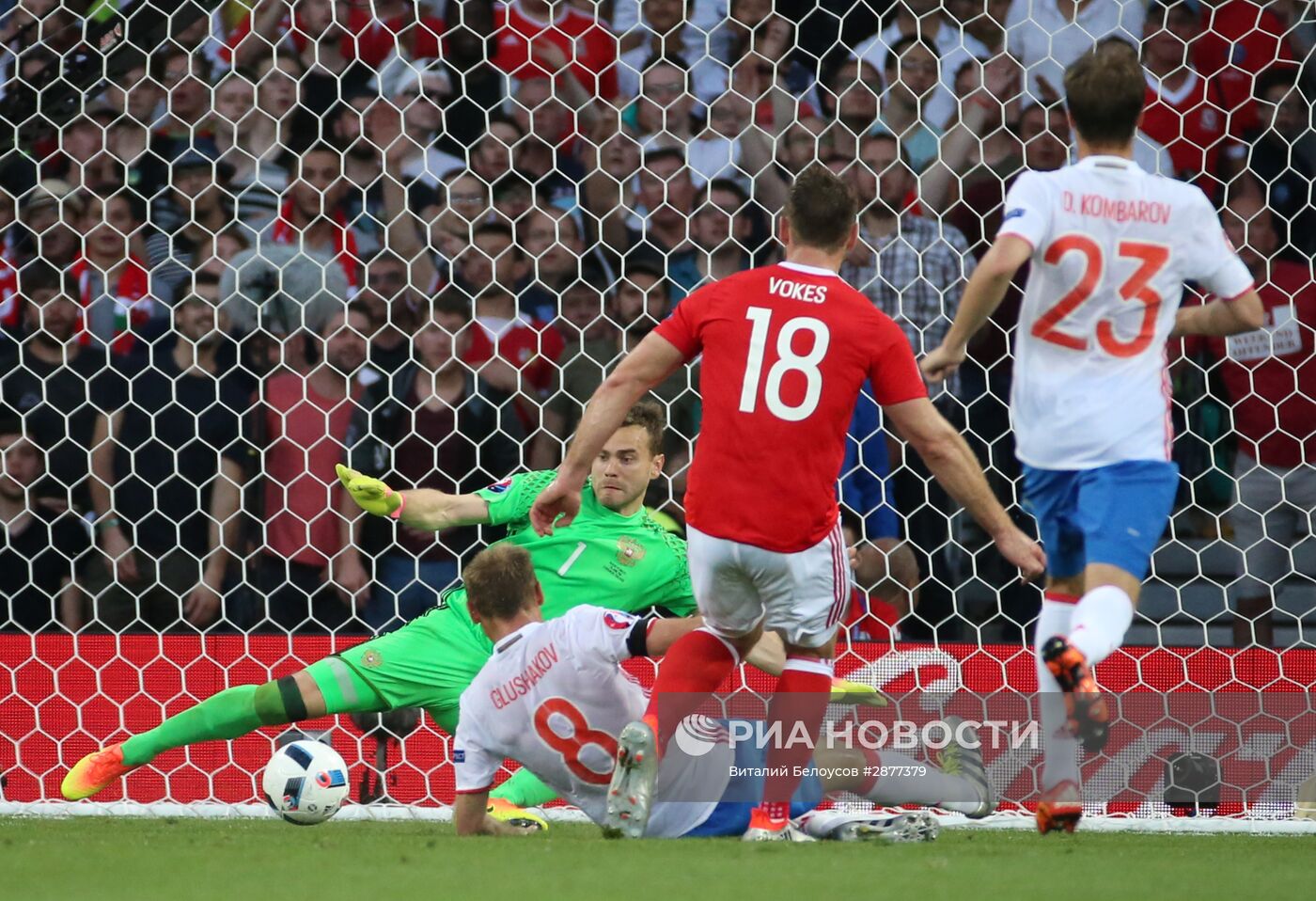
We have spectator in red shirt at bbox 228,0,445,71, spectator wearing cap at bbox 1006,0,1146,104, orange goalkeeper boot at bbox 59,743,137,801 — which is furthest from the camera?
spectator in red shirt at bbox 228,0,445,71

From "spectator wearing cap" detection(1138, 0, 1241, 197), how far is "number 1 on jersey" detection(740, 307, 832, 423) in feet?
9.32

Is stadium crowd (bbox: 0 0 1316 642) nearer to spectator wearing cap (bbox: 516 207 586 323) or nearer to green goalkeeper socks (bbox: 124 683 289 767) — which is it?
spectator wearing cap (bbox: 516 207 586 323)

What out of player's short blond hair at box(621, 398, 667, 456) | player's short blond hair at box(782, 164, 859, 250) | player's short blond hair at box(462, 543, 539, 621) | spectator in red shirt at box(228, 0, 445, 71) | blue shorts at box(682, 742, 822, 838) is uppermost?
spectator in red shirt at box(228, 0, 445, 71)

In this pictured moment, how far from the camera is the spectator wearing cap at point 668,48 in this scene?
20.7 feet

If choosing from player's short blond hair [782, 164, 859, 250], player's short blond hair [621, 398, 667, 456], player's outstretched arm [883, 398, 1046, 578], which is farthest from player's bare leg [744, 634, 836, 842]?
player's short blond hair [621, 398, 667, 456]

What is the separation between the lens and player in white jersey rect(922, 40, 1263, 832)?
11.5 ft

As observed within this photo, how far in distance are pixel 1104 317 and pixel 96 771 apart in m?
2.82

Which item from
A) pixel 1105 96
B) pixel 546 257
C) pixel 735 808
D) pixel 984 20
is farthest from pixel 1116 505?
pixel 984 20

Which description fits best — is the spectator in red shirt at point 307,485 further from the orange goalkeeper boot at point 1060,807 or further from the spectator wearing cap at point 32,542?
the orange goalkeeper boot at point 1060,807

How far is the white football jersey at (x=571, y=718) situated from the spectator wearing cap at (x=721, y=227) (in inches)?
88.1

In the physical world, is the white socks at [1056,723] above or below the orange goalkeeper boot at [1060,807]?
above

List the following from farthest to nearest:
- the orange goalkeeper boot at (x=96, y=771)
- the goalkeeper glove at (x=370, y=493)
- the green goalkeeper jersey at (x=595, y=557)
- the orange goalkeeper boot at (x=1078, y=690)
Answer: the green goalkeeper jersey at (x=595, y=557)
the orange goalkeeper boot at (x=96, y=771)
the goalkeeper glove at (x=370, y=493)
the orange goalkeeper boot at (x=1078, y=690)

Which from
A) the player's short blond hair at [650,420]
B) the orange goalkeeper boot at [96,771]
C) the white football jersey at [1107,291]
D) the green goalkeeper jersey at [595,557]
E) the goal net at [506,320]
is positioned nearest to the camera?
the white football jersey at [1107,291]

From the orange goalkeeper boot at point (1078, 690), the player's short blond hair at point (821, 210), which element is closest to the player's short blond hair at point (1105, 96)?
the player's short blond hair at point (821, 210)
